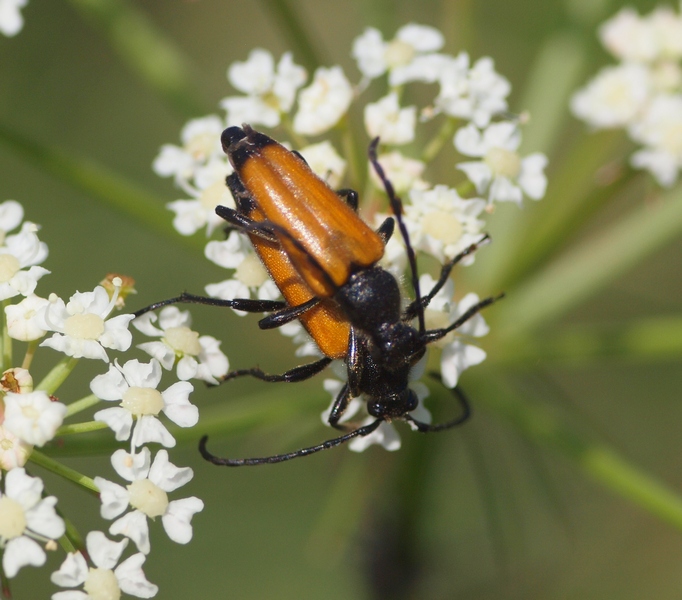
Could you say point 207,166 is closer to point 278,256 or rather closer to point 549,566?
point 278,256

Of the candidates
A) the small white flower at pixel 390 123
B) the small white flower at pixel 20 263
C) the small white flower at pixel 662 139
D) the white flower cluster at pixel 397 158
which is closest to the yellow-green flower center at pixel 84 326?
the small white flower at pixel 20 263

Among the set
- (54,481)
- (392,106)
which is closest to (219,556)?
(54,481)

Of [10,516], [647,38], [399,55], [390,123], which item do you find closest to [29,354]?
[10,516]

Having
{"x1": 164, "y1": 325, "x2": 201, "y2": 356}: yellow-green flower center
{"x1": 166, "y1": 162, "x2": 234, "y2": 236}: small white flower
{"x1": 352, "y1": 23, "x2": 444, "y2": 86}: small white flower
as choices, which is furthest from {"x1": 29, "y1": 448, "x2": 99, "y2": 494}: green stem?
{"x1": 352, "y1": 23, "x2": 444, "y2": 86}: small white flower

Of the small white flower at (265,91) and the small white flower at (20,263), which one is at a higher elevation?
the small white flower at (265,91)

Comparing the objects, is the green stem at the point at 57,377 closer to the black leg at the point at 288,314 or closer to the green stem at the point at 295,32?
the black leg at the point at 288,314
